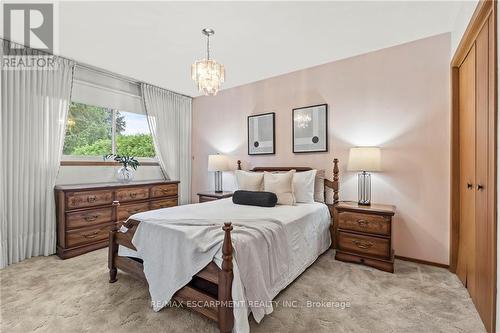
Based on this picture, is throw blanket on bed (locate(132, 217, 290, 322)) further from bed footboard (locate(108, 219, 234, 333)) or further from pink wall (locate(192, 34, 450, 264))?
pink wall (locate(192, 34, 450, 264))

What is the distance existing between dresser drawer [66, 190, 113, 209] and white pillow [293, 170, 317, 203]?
260 centimetres

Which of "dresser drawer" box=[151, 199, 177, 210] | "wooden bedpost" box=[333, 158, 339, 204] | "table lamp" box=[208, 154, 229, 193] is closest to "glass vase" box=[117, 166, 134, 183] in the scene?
"dresser drawer" box=[151, 199, 177, 210]

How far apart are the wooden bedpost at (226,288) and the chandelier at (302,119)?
2.48m

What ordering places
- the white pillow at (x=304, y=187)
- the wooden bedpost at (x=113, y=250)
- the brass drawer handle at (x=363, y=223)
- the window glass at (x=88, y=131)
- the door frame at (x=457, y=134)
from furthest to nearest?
1. the window glass at (x=88, y=131)
2. the white pillow at (x=304, y=187)
3. the brass drawer handle at (x=363, y=223)
4. the wooden bedpost at (x=113, y=250)
5. the door frame at (x=457, y=134)

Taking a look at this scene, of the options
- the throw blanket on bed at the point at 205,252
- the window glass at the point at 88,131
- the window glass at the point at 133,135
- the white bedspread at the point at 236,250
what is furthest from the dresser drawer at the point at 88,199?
the throw blanket on bed at the point at 205,252

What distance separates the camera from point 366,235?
8.79 feet

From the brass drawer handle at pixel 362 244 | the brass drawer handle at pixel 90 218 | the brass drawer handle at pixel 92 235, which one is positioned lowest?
the brass drawer handle at pixel 92 235

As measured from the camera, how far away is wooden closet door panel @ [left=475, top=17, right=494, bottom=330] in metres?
1.64

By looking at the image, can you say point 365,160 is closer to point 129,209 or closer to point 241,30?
point 241,30

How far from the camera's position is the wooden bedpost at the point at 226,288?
151 cm

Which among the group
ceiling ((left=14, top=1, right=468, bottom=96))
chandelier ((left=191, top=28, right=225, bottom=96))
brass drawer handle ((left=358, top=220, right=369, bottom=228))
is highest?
ceiling ((left=14, top=1, right=468, bottom=96))

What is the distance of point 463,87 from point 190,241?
116 inches

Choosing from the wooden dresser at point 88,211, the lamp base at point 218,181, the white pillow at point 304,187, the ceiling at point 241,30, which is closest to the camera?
the ceiling at point 241,30

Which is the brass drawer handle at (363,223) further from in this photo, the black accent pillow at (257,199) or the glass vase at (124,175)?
the glass vase at (124,175)
